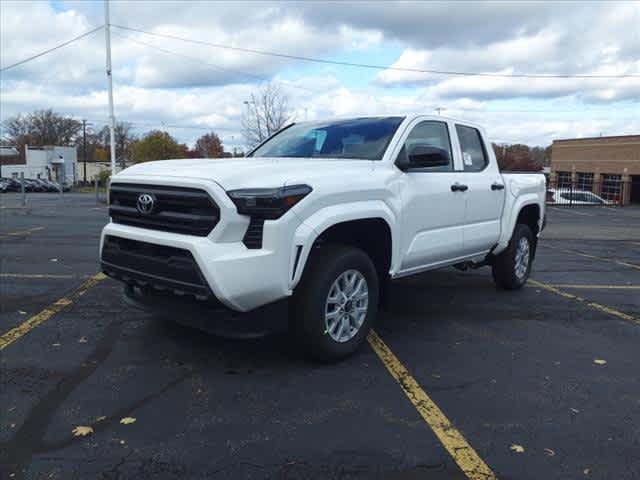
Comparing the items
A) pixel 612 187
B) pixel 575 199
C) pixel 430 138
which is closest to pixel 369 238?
pixel 430 138

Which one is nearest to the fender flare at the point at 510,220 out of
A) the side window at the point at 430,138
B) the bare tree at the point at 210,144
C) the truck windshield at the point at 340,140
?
the side window at the point at 430,138

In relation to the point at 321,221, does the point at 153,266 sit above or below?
below

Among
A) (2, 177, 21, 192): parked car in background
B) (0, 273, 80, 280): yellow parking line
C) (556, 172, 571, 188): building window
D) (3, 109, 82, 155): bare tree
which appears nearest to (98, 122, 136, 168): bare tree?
(3, 109, 82, 155): bare tree

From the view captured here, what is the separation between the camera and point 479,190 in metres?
5.58

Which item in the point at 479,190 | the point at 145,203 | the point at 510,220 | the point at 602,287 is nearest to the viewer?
the point at 145,203

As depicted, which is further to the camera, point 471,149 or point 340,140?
point 471,149

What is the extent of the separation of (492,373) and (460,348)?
0.57 metres

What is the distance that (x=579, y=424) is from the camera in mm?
3283

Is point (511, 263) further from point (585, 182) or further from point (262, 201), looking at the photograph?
point (585, 182)

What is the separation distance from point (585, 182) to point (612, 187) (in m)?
4.07

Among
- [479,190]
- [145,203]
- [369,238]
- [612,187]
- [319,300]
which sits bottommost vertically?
[319,300]

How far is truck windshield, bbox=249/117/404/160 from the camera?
478 cm

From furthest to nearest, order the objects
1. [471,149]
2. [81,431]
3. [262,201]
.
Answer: [471,149] < [262,201] < [81,431]

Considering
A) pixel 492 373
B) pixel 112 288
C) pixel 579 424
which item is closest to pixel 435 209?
pixel 492 373
